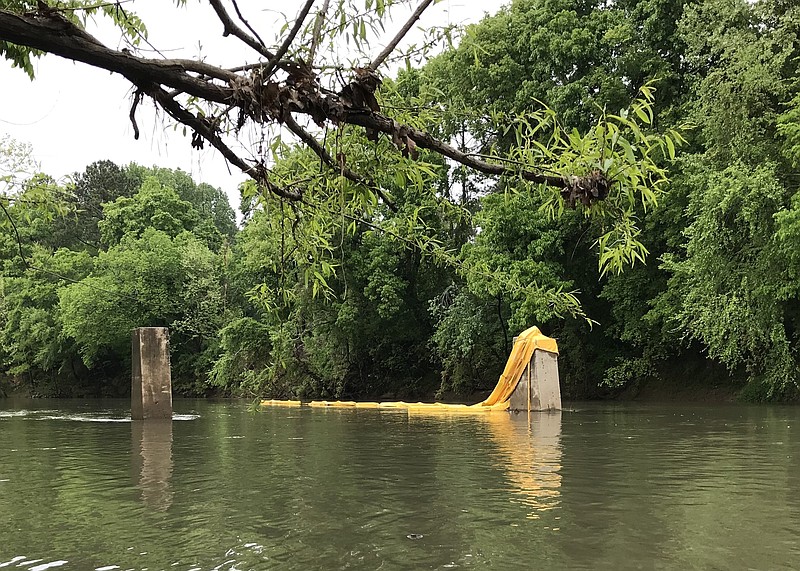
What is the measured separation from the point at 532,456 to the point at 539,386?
440 inches

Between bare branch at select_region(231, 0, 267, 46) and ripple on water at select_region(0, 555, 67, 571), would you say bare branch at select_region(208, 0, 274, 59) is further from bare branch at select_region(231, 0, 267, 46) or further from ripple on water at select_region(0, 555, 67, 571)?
ripple on water at select_region(0, 555, 67, 571)

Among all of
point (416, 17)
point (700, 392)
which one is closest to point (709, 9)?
point (700, 392)

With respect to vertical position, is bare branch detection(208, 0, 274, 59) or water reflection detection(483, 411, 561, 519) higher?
bare branch detection(208, 0, 274, 59)

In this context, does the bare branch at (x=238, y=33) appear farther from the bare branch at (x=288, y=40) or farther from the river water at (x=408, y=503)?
the river water at (x=408, y=503)

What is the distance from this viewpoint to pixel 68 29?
319 centimetres

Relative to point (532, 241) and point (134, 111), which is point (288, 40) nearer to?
point (134, 111)

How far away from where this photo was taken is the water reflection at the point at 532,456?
7.08 meters

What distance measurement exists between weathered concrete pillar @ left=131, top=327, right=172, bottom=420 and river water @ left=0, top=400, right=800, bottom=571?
625 centimetres

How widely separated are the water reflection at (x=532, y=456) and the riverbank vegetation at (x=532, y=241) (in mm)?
2105

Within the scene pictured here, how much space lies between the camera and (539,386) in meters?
21.5

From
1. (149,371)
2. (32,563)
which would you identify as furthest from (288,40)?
(149,371)

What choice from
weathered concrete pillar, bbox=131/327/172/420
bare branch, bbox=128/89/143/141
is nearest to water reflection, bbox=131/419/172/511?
weathered concrete pillar, bbox=131/327/172/420

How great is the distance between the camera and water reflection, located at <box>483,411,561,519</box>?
708cm

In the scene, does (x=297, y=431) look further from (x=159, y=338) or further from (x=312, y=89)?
(x=312, y=89)
